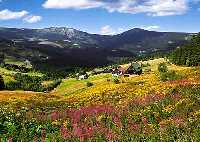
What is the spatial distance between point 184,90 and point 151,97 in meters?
2.40

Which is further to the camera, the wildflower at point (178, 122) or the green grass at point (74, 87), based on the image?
the green grass at point (74, 87)

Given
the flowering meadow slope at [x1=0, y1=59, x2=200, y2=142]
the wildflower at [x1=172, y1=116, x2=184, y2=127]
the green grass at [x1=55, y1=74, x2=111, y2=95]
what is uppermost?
the wildflower at [x1=172, y1=116, x2=184, y2=127]

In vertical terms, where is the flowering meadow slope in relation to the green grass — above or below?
above

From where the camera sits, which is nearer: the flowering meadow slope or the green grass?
the flowering meadow slope

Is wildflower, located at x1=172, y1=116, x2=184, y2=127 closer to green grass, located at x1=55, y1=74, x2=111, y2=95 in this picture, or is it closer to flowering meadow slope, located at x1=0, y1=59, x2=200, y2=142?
flowering meadow slope, located at x1=0, y1=59, x2=200, y2=142

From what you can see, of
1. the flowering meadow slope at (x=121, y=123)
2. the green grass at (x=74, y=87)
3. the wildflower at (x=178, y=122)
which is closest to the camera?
the flowering meadow slope at (x=121, y=123)

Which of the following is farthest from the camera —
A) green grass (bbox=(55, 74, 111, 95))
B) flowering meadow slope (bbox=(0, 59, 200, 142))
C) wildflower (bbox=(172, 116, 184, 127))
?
green grass (bbox=(55, 74, 111, 95))

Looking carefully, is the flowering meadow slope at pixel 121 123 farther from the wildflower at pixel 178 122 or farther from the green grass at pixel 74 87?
the green grass at pixel 74 87

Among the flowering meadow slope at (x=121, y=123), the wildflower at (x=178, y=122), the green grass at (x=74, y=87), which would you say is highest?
the wildflower at (x=178, y=122)

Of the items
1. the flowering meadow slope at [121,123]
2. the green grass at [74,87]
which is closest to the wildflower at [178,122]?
the flowering meadow slope at [121,123]

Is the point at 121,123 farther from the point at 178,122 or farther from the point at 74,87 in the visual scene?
the point at 74,87

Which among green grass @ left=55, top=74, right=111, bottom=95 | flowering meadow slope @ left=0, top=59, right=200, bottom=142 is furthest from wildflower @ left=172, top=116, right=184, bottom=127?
green grass @ left=55, top=74, right=111, bottom=95

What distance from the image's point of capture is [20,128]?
24984 millimetres

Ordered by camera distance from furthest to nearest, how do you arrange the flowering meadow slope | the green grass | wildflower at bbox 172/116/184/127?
the green grass
wildflower at bbox 172/116/184/127
the flowering meadow slope
